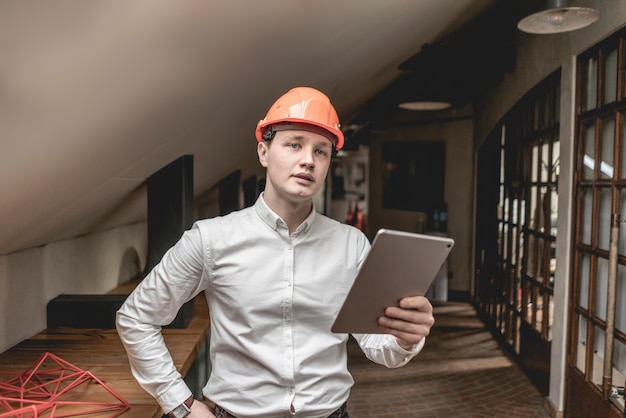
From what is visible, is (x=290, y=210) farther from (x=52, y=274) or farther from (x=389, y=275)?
(x=52, y=274)

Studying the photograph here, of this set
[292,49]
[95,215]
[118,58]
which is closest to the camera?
[118,58]

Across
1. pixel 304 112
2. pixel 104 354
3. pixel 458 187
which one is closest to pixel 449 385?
pixel 104 354

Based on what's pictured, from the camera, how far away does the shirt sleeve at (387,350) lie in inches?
51.8

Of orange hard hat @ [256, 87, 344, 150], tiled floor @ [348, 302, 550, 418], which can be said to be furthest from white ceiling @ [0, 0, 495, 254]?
tiled floor @ [348, 302, 550, 418]

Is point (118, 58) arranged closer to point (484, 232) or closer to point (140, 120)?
point (140, 120)

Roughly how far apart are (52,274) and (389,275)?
7.21ft

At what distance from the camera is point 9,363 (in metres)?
2.11

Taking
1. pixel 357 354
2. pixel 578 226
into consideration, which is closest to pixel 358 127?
pixel 357 354

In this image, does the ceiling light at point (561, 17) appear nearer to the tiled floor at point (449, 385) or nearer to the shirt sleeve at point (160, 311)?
the shirt sleeve at point (160, 311)

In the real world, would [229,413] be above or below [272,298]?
below

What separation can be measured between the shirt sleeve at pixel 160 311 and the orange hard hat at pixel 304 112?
0.40 meters

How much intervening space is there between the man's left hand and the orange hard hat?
53 centimetres

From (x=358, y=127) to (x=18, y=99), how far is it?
6616 mm

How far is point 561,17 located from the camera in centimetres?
237
